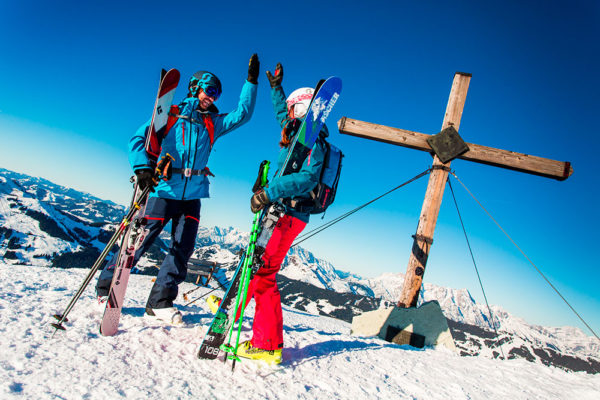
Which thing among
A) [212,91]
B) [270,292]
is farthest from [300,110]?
[270,292]

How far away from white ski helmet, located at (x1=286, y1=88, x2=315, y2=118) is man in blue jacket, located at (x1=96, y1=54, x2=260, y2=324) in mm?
940

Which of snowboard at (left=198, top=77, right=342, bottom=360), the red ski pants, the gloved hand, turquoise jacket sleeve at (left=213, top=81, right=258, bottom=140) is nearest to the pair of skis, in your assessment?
turquoise jacket sleeve at (left=213, top=81, right=258, bottom=140)

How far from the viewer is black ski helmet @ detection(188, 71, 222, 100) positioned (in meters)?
4.28

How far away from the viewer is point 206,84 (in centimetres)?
427

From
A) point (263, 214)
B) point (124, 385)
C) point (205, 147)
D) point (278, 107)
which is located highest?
point (278, 107)

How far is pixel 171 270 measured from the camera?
3662 millimetres

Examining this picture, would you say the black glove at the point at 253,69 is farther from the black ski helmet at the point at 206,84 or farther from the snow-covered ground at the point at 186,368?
the snow-covered ground at the point at 186,368

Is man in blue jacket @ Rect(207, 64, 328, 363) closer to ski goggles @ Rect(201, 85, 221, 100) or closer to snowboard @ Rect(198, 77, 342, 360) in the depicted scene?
snowboard @ Rect(198, 77, 342, 360)

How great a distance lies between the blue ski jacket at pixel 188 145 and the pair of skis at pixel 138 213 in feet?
0.54

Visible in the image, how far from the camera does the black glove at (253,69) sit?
441cm

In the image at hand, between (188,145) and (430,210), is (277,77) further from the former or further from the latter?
(430,210)

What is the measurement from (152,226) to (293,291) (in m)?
162

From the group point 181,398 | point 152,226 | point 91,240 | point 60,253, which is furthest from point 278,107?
point 91,240

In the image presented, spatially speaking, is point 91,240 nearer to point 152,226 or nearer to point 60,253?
point 60,253
